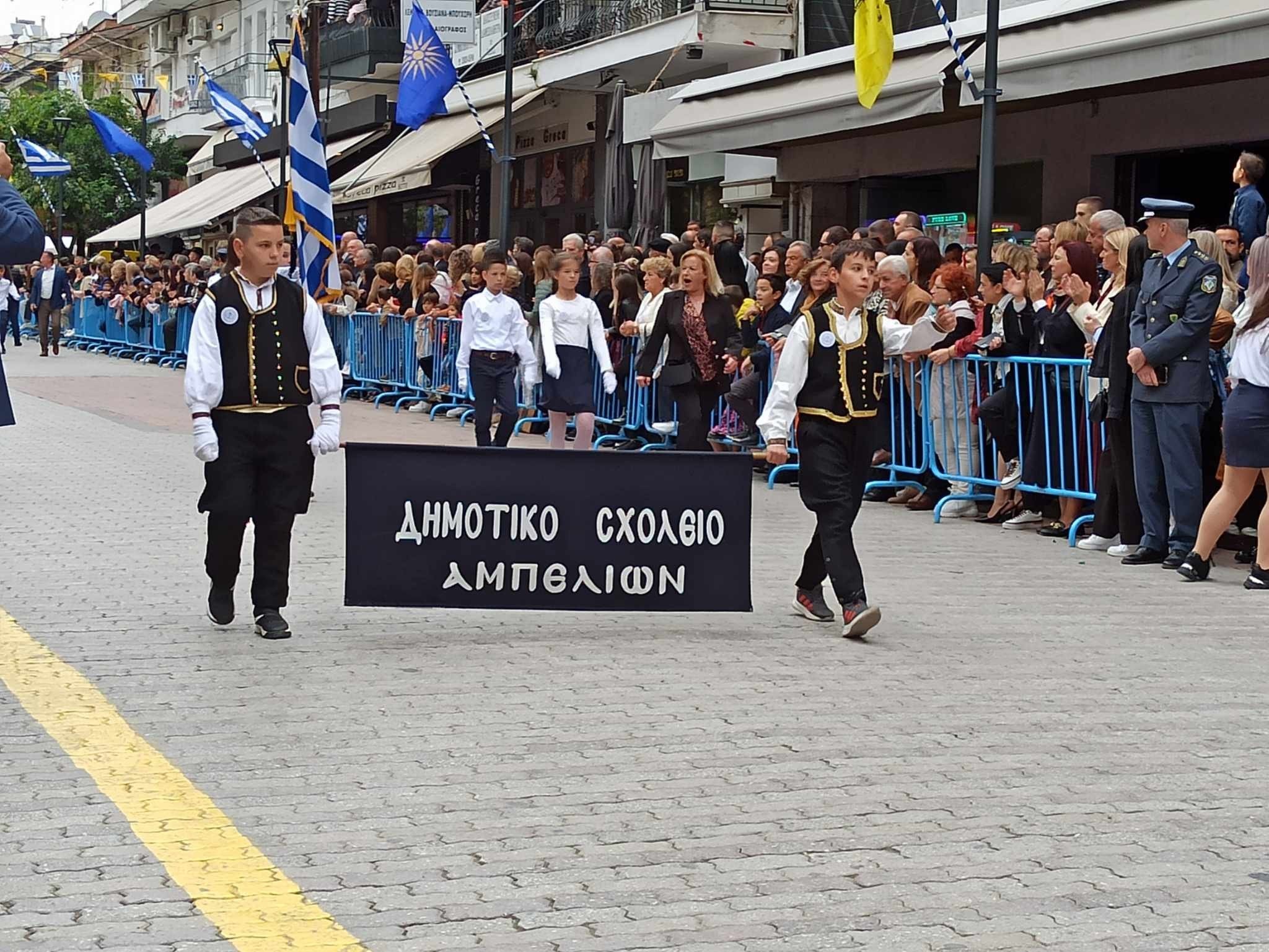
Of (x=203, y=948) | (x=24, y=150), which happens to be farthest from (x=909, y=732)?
(x=24, y=150)

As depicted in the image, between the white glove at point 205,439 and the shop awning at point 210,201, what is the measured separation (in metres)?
27.0

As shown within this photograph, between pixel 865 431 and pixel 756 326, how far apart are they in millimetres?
6737

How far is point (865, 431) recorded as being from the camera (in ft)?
27.1

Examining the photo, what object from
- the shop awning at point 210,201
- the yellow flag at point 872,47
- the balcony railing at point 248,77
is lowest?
the yellow flag at point 872,47

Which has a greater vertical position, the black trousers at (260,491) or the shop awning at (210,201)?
the shop awning at (210,201)

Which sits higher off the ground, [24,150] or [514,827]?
[24,150]

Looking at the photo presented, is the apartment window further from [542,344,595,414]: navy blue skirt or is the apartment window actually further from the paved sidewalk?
the paved sidewalk

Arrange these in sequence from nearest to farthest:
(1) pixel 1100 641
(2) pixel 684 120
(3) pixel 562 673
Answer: (3) pixel 562 673
(1) pixel 1100 641
(2) pixel 684 120

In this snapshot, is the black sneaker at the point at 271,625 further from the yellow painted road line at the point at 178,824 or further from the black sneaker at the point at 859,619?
the black sneaker at the point at 859,619

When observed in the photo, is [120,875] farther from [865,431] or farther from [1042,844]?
[865,431]

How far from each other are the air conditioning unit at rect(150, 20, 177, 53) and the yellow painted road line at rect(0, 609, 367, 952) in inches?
2262

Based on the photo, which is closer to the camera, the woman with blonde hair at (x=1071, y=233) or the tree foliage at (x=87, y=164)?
the woman with blonde hair at (x=1071, y=233)

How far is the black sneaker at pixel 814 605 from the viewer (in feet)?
27.8

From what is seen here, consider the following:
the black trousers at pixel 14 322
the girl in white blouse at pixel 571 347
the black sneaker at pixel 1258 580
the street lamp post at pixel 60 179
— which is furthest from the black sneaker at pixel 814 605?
the street lamp post at pixel 60 179
